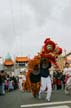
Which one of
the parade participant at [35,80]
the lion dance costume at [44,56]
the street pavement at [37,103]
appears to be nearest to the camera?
the street pavement at [37,103]

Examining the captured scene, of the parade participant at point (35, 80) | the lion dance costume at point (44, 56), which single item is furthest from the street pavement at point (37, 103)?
the lion dance costume at point (44, 56)

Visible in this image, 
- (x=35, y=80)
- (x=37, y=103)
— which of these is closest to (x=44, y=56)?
(x=35, y=80)

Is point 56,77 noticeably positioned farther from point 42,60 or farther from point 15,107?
point 15,107

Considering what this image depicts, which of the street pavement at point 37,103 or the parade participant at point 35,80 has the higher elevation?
the parade participant at point 35,80

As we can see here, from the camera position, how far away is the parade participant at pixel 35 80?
16888 millimetres

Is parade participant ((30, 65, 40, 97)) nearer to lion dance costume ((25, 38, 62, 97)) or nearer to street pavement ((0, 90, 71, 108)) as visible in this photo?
lion dance costume ((25, 38, 62, 97))

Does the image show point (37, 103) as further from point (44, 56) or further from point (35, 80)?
point (35, 80)

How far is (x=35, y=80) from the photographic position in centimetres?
1725

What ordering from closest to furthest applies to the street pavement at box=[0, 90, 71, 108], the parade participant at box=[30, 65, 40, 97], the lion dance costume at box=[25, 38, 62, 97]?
the street pavement at box=[0, 90, 71, 108] < the lion dance costume at box=[25, 38, 62, 97] < the parade participant at box=[30, 65, 40, 97]

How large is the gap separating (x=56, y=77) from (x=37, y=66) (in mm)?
9202

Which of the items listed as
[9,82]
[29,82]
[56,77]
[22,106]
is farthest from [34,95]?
[9,82]

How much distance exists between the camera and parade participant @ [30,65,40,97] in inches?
665

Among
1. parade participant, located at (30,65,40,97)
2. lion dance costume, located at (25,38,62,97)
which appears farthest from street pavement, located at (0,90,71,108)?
lion dance costume, located at (25,38,62,97)

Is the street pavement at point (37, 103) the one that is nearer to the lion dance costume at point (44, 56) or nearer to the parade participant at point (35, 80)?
the parade participant at point (35, 80)
